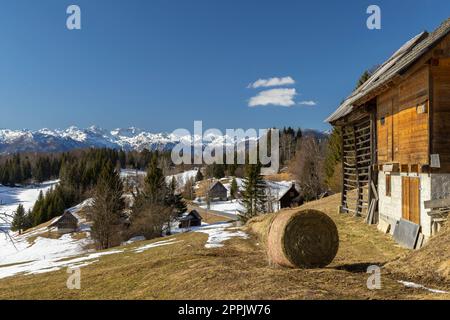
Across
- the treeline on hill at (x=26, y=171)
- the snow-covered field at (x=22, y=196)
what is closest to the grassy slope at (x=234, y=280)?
the snow-covered field at (x=22, y=196)

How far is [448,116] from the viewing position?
12.6 metres

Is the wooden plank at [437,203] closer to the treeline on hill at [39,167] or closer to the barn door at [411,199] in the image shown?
the barn door at [411,199]

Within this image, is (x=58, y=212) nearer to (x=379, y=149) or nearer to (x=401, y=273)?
(x=379, y=149)

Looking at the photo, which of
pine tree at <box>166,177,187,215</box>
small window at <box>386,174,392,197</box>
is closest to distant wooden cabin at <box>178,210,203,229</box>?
pine tree at <box>166,177,187,215</box>

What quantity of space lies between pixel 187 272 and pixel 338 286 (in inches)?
174

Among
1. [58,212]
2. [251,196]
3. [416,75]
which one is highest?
[416,75]

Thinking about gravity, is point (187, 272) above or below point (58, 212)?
above

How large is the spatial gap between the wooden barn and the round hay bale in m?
4.61

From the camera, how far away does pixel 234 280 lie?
8758 millimetres

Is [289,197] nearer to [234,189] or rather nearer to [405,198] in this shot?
[234,189]

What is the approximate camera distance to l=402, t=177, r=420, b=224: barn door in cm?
1366
